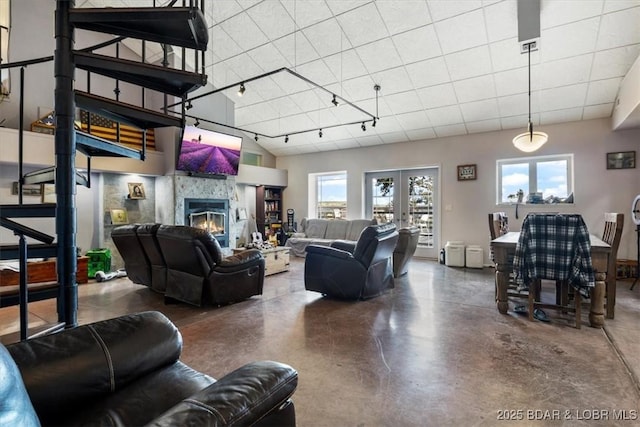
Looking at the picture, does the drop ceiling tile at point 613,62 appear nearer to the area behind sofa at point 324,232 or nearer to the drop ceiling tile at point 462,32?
the drop ceiling tile at point 462,32

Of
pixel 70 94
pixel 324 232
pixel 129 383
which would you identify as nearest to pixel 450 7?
pixel 70 94

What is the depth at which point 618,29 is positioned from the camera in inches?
145

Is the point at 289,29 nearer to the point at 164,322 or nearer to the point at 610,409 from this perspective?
the point at 164,322

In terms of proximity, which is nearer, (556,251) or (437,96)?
(556,251)

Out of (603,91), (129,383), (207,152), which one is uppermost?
(603,91)

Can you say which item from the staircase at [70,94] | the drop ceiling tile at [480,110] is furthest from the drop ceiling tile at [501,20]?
the staircase at [70,94]

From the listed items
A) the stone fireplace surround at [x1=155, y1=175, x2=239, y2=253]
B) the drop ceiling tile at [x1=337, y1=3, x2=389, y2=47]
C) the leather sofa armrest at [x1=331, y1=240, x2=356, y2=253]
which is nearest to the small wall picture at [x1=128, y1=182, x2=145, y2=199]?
the stone fireplace surround at [x1=155, y1=175, x2=239, y2=253]

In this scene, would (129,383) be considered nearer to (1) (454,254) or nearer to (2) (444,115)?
(1) (454,254)

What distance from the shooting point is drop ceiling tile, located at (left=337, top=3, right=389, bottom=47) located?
4.06m

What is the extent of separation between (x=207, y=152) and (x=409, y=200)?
4.54m

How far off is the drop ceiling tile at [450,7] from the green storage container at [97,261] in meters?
6.06

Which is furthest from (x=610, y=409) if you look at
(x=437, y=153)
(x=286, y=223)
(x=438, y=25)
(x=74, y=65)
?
(x=286, y=223)

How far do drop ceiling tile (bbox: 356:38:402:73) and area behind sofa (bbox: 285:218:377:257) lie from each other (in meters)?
3.36

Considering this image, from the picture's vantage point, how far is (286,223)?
28.6 ft
